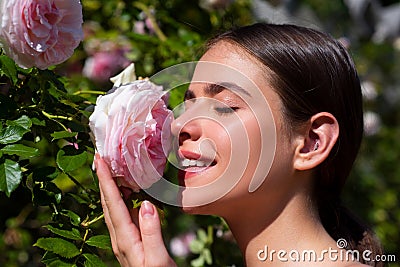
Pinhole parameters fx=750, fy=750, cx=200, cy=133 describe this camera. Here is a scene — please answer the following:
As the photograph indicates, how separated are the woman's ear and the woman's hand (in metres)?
0.31

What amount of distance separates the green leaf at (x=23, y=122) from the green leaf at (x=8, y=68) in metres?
0.08

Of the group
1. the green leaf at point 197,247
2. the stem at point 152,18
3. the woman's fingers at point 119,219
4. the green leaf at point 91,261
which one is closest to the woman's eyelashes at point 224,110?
the woman's fingers at point 119,219

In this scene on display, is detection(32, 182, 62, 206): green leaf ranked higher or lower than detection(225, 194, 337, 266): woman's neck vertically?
higher

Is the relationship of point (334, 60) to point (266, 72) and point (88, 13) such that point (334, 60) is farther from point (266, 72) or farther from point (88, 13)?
point (88, 13)

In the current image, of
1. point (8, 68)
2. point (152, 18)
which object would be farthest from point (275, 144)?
point (152, 18)

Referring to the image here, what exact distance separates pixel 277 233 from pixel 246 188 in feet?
0.43

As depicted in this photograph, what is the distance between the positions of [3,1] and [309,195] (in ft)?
2.22

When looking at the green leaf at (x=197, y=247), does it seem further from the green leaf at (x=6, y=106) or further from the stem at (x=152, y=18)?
the green leaf at (x=6, y=106)

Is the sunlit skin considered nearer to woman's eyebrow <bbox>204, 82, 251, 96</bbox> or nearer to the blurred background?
woman's eyebrow <bbox>204, 82, 251, 96</bbox>

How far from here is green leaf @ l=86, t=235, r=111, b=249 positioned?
1.27 m

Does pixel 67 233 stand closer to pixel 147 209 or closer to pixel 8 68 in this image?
pixel 147 209

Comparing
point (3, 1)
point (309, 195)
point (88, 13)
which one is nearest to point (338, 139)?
point (309, 195)

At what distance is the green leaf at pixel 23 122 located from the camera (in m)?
1.24

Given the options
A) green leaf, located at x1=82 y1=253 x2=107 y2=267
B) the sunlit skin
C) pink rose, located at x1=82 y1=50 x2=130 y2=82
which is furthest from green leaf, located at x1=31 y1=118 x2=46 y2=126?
pink rose, located at x1=82 y1=50 x2=130 y2=82
